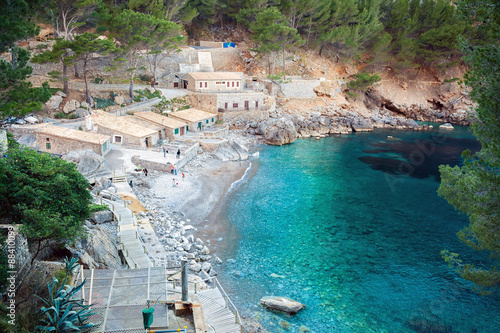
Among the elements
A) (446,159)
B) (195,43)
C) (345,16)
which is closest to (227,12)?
(195,43)

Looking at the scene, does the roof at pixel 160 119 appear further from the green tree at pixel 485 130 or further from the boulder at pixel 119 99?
the green tree at pixel 485 130

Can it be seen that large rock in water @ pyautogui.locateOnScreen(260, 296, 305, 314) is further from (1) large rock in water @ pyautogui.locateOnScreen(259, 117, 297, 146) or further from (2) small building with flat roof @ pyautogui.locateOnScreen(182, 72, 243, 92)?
(2) small building with flat roof @ pyautogui.locateOnScreen(182, 72, 243, 92)

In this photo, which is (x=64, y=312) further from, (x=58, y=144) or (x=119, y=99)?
(x=119, y=99)

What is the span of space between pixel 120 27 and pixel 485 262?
4874 centimetres

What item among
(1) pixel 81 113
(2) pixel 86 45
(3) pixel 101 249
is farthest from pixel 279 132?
(3) pixel 101 249

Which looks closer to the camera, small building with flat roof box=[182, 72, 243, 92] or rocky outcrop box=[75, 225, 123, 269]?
rocky outcrop box=[75, 225, 123, 269]

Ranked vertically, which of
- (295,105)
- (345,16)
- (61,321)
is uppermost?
(345,16)

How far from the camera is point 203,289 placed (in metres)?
17.8

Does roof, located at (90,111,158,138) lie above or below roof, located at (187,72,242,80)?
below

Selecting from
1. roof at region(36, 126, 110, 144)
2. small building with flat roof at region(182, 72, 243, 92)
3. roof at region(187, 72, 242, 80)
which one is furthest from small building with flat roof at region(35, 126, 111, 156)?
roof at region(187, 72, 242, 80)

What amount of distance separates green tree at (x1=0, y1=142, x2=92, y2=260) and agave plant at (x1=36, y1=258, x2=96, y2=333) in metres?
2.72

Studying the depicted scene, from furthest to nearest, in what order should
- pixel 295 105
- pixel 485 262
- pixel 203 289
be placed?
pixel 295 105 < pixel 485 262 < pixel 203 289

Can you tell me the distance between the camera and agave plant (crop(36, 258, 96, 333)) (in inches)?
376

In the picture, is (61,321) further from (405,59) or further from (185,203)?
(405,59)
